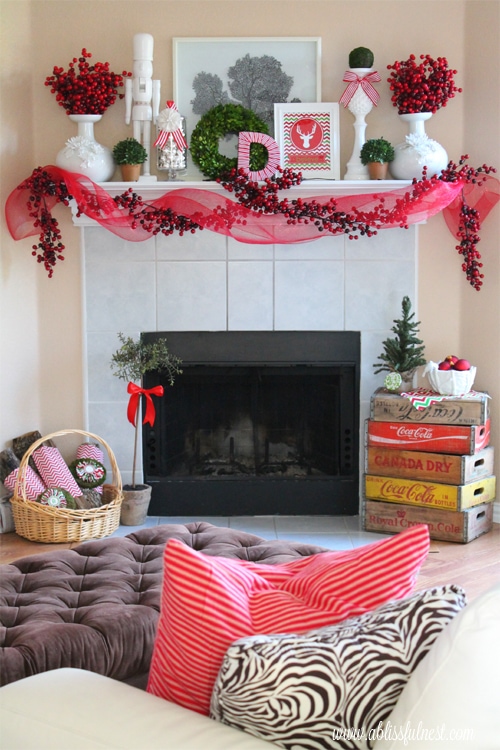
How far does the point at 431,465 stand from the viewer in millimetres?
3496

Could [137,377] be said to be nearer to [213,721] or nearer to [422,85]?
[422,85]

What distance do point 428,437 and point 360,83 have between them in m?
1.56

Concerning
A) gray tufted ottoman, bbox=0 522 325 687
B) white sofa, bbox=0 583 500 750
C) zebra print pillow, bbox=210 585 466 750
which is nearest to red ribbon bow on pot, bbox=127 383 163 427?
gray tufted ottoman, bbox=0 522 325 687

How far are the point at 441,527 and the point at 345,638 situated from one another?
2544 mm

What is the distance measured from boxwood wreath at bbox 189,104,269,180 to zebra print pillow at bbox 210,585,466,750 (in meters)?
2.81

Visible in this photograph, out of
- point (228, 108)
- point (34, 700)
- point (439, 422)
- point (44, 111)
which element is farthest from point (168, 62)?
point (34, 700)

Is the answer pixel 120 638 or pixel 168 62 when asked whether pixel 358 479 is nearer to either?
pixel 168 62

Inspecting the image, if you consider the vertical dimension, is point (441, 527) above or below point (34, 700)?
below

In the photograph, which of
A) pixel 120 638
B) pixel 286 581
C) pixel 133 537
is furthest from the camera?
pixel 133 537

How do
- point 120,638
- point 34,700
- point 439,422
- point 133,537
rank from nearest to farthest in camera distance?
point 34,700 < point 120,638 < point 133,537 < point 439,422

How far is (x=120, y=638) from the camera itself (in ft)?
5.65

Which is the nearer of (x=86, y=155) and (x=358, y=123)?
(x=86, y=155)

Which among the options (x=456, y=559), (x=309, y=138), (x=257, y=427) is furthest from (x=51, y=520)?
(x=309, y=138)

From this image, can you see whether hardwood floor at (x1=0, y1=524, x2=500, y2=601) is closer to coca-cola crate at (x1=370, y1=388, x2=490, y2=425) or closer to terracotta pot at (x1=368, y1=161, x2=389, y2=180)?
coca-cola crate at (x1=370, y1=388, x2=490, y2=425)
